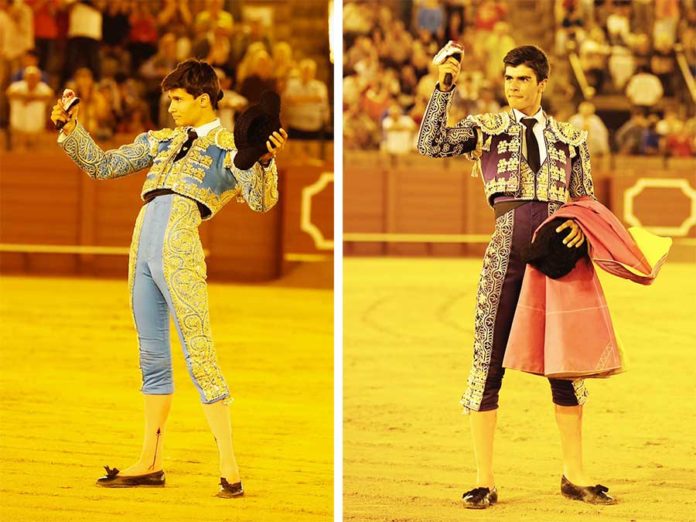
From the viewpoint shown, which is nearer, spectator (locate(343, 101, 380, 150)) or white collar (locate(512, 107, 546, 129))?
white collar (locate(512, 107, 546, 129))

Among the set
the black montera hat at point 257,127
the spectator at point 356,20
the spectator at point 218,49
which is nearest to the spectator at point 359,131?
the spectator at point 356,20

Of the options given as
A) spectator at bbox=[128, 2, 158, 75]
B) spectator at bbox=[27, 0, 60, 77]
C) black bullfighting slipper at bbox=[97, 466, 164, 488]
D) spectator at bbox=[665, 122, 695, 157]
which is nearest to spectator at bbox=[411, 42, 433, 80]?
spectator at bbox=[665, 122, 695, 157]

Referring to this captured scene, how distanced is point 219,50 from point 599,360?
773 cm

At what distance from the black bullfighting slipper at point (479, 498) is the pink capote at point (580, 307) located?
417 millimetres

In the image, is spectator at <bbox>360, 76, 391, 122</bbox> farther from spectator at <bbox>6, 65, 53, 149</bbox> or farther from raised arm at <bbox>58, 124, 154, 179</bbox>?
raised arm at <bbox>58, 124, 154, 179</bbox>

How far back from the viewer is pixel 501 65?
1227cm

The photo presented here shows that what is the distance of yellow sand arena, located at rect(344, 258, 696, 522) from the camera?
3.56 meters

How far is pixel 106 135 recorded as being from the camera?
9.51 meters

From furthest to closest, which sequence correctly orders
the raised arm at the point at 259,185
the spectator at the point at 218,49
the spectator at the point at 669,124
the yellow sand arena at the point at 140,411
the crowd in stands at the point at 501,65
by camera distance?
the spectator at the point at 669,124
the crowd in stands at the point at 501,65
the spectator at the point at 218,49
the yellow sand arena at the point at 140,411
the raised arm at the point at 259,185

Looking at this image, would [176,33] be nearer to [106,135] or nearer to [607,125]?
[106,135]

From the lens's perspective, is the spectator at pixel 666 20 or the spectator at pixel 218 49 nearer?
the spectator at pixel 218 49

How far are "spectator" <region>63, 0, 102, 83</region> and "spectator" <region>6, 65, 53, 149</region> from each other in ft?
1.80

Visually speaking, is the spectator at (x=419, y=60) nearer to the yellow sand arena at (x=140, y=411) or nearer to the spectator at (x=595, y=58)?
the spectator at (x=595, y=58)

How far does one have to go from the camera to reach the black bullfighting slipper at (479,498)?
3387mm
